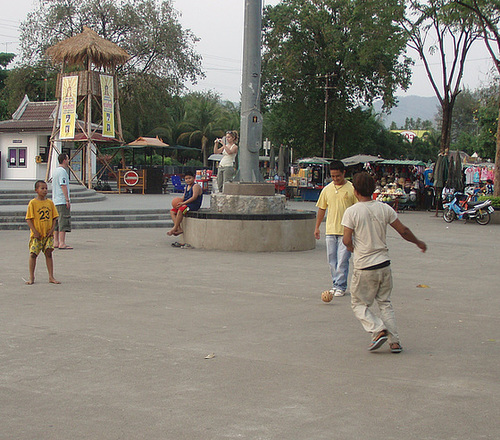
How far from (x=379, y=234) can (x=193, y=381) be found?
221cm

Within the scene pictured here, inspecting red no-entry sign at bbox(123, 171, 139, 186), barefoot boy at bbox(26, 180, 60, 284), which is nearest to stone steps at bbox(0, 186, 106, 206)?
red no-entry sign at bbox(123, 171, 139, 186)

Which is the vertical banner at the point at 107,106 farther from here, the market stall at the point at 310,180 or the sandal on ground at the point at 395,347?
the sandal on ground at the point at 395,347

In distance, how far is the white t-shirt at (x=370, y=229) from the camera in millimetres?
6211

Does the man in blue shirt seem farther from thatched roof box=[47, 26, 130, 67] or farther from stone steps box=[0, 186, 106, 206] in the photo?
thatched roof box=[47, 26, 130, 67]

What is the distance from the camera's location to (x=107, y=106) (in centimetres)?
2942

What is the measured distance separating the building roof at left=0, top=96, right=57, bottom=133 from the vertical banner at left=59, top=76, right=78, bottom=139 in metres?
5.84

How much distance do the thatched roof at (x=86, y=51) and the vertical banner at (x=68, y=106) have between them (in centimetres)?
87

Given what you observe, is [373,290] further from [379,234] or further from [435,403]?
[435,403]

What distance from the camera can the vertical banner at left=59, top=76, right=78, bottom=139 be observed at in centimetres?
2836

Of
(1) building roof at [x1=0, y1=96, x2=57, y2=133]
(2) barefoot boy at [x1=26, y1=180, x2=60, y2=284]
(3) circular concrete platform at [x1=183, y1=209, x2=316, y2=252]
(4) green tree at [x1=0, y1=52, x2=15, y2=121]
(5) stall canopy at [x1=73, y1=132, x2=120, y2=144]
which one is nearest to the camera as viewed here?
(2) barefoot boy at [x1=26, y1=180, x2=60, y2=284]

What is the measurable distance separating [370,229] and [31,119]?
1360 inches

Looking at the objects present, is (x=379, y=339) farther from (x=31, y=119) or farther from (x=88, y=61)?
(x=31, y=119)

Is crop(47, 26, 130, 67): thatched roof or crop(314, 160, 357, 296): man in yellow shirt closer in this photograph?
crop(314, 160, 357, 296): man in yellow shirt

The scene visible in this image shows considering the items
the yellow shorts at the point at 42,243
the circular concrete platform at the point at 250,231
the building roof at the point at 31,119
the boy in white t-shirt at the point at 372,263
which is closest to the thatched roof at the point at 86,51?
the building roof at the point at 31,119
